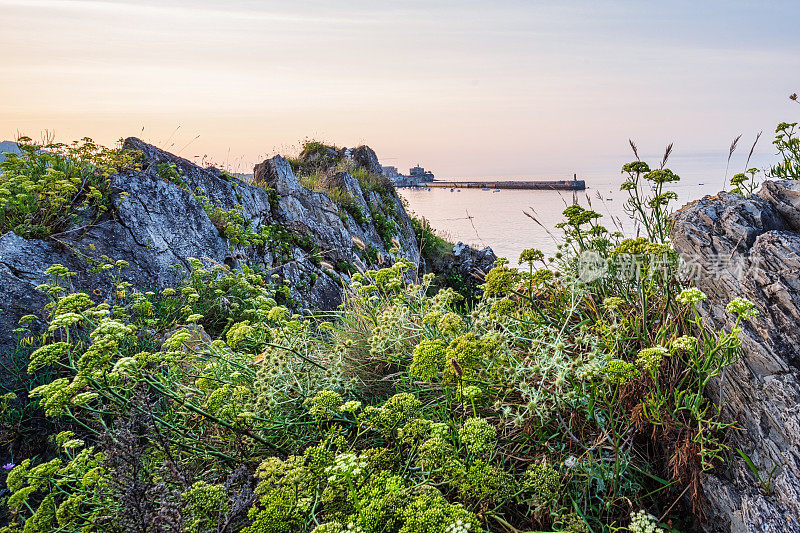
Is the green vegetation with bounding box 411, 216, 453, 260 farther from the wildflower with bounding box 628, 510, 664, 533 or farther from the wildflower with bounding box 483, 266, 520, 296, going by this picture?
the wildflower with bounding box 628, 510, 664, 533

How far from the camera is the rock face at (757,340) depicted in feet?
6.19

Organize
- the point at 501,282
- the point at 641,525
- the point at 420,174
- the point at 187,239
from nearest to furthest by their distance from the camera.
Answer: the point at 641,525 < the point at 501,282 < the point at 187,239 < the point at 420,174

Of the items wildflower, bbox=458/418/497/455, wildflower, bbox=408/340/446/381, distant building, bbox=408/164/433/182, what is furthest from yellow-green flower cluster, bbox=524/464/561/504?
distant building, bbox=408/164/433/182

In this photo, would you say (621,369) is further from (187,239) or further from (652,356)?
(187,239)

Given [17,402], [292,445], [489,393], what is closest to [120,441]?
[292,445]

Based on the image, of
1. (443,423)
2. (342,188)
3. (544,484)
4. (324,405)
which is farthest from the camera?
(342,188)

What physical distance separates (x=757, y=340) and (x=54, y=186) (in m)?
7.13

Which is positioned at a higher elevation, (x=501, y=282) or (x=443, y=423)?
(x=501, y=282)

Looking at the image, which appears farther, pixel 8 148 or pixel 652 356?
pixel 8 148

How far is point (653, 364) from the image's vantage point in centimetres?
204

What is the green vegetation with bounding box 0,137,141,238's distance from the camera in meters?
5.39

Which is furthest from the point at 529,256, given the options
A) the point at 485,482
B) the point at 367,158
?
the point at 367,158

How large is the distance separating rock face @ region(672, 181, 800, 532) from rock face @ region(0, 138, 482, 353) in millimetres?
1808

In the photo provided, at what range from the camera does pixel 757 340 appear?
2188 mm
